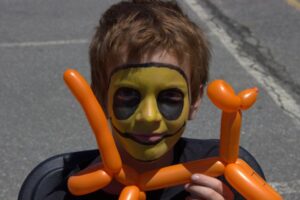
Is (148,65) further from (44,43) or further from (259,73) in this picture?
(44,43)

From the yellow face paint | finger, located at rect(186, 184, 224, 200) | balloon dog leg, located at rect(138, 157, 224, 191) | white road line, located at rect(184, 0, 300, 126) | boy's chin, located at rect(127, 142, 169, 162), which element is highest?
the yellow face paint

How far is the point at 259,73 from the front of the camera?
4.66m

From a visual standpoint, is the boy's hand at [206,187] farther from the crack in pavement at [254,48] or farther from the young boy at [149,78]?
the crack in pavement at [254,48]

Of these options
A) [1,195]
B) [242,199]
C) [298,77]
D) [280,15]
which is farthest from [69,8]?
[242,199]

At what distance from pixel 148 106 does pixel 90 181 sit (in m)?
0.22

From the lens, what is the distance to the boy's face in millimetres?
1439

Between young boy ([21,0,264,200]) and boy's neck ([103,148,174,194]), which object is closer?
young boy ([21,0,264,200])

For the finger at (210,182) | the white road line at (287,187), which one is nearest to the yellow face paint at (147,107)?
the finger at (210,182)

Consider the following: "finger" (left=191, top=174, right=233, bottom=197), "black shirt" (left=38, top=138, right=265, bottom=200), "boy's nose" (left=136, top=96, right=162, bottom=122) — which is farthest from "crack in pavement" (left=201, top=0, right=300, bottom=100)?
"boy's nose" (left=136, top=96, right=162, bottom=122)

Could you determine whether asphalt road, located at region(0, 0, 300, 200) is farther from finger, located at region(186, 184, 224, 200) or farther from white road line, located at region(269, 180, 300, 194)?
finger, located at region(186, 184, 224, 200)

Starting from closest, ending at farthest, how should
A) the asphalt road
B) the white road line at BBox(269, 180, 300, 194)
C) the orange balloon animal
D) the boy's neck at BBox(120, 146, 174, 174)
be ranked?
1. the orange balloon animal
2. the boy's neck at BBox(120, 146, 174, 174)
3. the white road line at BBox(269, 180, 300, 194)
4. the asphalt road

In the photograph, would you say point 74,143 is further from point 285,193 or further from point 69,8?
point 69,8

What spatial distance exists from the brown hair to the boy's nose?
11cm

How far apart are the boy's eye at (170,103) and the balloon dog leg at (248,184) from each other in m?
0.18
